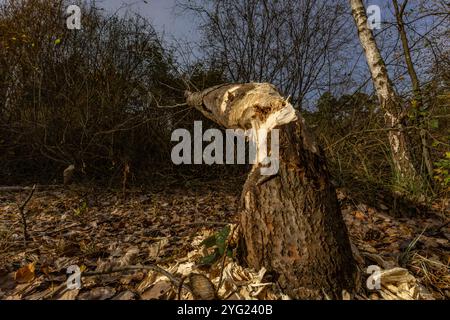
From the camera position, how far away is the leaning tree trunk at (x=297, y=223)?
4.29ft

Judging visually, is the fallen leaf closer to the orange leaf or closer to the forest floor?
the forest floor

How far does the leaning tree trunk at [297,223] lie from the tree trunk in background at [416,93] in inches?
93.2

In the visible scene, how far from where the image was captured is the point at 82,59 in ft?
16.2

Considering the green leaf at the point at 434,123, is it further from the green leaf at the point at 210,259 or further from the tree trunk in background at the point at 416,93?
the green leaf at the point at 210,259

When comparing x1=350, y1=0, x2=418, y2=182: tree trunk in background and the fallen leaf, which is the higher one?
x1=350, y1=0, x2=418, y2=182: tree trunk in background

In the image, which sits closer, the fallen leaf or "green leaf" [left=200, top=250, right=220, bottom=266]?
the fallen leaf

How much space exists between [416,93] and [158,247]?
3222mm

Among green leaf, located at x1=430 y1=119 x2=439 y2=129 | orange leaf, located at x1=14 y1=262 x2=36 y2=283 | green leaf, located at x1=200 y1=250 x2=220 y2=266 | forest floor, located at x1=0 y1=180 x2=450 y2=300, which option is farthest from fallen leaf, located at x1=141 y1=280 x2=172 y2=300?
green leaf, located at x1=430 y1=119 x2=439 y2=129

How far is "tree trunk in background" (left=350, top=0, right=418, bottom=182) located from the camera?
3270 millimetres

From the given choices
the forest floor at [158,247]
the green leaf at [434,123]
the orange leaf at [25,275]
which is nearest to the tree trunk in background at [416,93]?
the green leaf at [434,123]

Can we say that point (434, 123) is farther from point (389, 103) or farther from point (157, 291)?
point (157, 291)

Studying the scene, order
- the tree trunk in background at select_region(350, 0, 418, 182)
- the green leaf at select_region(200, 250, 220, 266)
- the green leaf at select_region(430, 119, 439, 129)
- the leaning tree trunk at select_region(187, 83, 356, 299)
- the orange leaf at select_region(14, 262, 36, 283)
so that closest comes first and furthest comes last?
the leaning tree trunk at select_region(187, 83, 356, 299)
the green leaf at select_region(200, 250, 220, 266)
the orange leaf at select_region(14, 262, 36, 283)
the green leaf at select_region(430, 119, 439, 129)
the tree trunk in background at select_region(350, 0, 418, 182)

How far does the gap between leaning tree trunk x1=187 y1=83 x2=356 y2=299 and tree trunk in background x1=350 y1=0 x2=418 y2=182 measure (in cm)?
227
